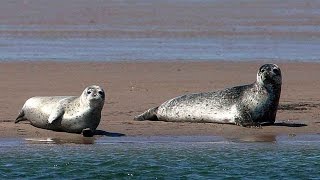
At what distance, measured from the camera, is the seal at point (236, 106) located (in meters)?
13.4

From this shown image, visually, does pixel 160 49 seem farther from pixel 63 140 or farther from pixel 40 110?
pixel 63 140

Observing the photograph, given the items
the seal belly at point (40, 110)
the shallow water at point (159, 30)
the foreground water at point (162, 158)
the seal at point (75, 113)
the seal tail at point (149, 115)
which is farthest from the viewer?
the shallow water at point (159, 30)

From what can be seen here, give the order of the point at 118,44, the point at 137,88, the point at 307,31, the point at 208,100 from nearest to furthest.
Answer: the point at 208,100, the point at 137,88, the point at 118,44, the point at 307,31

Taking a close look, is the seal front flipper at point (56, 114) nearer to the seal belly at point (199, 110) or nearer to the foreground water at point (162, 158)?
the foreground water at point (162, 158)

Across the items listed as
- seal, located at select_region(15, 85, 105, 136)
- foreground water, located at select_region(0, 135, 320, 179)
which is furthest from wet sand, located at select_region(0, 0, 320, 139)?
foreground water, located at select_region(0, 135, 320, 179)

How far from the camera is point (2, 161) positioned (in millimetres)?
11375

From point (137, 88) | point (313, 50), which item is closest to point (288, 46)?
point (313, 50)

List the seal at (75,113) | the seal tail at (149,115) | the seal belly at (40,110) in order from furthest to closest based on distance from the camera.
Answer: the seal tail at (149,115), the seal belly at (40,110), the seal at (75,113)

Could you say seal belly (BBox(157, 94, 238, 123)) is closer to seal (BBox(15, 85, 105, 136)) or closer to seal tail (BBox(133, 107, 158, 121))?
seal tail (BBox(133, 107, 158, 121))

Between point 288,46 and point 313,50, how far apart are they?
1.08 m

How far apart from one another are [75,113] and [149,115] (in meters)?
A: 1.23

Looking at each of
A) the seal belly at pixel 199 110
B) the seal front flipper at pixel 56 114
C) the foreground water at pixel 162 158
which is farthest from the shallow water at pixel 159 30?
the foreground water at pixel 162 158

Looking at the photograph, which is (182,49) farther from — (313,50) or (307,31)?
(307,31)

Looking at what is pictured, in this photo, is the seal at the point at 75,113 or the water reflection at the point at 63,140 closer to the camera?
the water reflection at the point at 63,140
